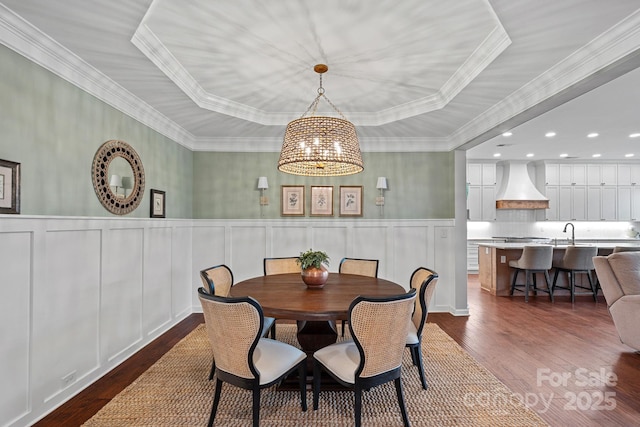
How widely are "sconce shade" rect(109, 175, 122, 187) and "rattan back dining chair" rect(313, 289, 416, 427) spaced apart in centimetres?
241

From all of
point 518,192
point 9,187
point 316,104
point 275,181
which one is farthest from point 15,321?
point 518,192

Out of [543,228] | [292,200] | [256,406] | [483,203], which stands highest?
[483,203]

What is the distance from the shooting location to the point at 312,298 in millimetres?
2428

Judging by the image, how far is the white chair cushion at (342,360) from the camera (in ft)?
6.63

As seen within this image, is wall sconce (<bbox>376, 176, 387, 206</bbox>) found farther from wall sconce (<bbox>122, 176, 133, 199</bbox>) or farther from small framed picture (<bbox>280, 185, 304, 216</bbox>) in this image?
wall sconce (<bbox>122, 176, 133, 199</bbox>)

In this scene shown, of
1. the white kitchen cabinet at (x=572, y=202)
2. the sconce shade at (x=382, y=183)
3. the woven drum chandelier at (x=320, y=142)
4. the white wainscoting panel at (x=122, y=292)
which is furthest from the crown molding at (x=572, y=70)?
the white kitchen cabinet at (x=572, y=202)

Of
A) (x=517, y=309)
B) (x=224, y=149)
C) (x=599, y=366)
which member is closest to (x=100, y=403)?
(x=224, y=149)

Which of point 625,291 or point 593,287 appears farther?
point 593,287

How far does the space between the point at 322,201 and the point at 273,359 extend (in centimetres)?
304

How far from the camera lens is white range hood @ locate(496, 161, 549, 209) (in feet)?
25.7

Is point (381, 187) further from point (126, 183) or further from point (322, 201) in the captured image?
point (126, 183)

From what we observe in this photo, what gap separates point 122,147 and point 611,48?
12.5ft

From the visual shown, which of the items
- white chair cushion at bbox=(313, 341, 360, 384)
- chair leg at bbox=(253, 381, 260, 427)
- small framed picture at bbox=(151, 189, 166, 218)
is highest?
small framed picture at bbox=(151, 189, 166, 218)

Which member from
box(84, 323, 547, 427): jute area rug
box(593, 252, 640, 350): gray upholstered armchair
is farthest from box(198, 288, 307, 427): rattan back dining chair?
box(593, 252, 640, 350): gray upholstered armchair
